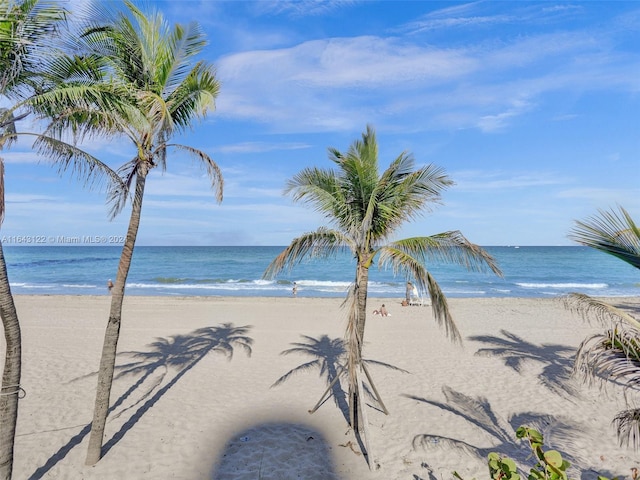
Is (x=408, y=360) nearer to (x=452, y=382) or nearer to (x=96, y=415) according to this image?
(x=452, y=382)

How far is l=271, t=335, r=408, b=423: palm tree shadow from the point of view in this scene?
28.8 ft

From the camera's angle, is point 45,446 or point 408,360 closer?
point 45,446

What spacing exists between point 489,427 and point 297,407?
12.4ft

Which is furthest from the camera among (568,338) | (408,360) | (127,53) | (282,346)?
(568,338)

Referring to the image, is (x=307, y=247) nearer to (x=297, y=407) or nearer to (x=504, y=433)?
(x=297, y=407)

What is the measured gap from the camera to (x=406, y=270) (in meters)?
5.84

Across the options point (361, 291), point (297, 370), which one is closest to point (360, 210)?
point (361, 291)

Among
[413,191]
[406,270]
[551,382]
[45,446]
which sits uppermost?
[413,191]

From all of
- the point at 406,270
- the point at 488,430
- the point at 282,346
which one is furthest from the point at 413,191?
the point at 282,346

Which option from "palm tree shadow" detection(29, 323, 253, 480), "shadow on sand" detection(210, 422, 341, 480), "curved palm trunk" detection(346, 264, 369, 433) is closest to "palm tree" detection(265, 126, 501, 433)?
"curved palm trunk" detection(346, 264, 369, 433)

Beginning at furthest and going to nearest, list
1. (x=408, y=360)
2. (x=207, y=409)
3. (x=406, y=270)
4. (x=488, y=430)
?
1. (x=408, y=360)
2. (x=207, y=409)
3. (x=488, y=430)
4. (x=406, y=270)

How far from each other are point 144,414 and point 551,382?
9.54m

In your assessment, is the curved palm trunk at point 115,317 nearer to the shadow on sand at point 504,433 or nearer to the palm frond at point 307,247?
the palm frond at point 307,247

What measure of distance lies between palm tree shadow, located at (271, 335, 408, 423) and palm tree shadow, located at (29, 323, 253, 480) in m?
1.97
